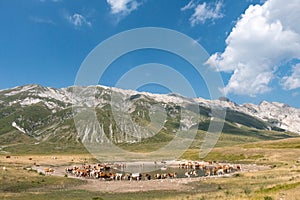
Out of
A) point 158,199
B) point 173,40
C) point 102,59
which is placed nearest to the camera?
point 158,199

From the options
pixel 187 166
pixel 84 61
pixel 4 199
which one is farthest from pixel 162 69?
pixel 4 199

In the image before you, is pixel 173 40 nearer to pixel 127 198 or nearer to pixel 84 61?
pixel 84 61

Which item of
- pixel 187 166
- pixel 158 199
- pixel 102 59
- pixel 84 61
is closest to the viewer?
pixel 158 199

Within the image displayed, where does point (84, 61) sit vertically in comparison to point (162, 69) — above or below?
below

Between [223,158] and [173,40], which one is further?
[223,158]

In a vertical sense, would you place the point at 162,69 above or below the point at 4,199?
above

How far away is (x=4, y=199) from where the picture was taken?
36.2 metres

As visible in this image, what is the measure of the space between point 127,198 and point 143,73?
3420 centimetres

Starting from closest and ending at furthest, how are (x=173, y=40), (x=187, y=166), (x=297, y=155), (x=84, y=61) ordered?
(x=84, y=61), (x=173, y=40), (x=187, y=166), (x=297, y=155)

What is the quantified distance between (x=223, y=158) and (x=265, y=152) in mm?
15648

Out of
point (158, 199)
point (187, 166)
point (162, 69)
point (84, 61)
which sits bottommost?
point (158, 199)

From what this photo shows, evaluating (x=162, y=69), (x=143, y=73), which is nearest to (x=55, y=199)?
(x=143, y=73)

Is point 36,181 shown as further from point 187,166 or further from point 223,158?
point 223,158

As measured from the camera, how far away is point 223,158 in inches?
4624
